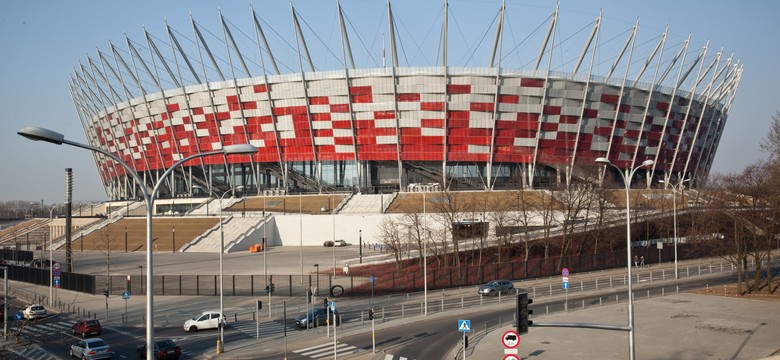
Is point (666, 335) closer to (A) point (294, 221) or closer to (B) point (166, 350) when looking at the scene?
(B) point (166, 350)

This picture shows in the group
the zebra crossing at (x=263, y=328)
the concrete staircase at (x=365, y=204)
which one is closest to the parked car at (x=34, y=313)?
the zebra crossing at (x=263, y=328)

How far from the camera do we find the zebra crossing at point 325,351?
2789cm

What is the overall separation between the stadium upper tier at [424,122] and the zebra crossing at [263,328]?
56186 mm

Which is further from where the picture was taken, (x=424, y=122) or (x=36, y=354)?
(x=424, y=122)

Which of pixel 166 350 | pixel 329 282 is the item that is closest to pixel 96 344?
pixel 166 350

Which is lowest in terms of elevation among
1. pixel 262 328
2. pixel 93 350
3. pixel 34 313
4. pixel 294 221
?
pixel 262 328

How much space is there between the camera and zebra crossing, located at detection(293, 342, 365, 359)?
2789cm

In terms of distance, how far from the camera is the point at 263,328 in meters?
34.9

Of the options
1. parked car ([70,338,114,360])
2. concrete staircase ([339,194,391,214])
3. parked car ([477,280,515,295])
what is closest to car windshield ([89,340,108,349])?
parked car ([70,338,114,360])

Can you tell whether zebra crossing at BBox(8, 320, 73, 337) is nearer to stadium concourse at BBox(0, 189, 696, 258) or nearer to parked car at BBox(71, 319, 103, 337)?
parked car at BBox(71, 319, 103, 337)

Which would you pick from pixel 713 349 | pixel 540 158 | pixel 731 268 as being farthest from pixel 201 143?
pixel 713 349

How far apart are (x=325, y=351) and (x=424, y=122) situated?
6857 cm

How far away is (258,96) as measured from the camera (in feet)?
325

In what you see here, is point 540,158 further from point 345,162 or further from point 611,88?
point 345,162
